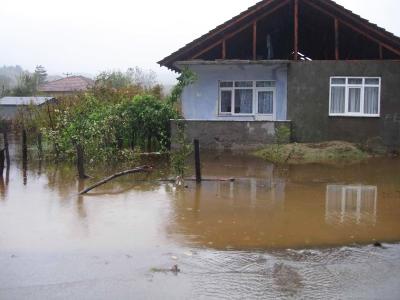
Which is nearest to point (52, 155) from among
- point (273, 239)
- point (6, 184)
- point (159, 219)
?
point (6, 184)

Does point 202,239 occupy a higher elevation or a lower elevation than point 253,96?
lower

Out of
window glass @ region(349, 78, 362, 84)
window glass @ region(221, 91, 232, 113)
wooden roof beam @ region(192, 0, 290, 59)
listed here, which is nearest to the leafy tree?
window glass @ region(221, 91, 232, 113)

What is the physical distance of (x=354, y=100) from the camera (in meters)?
20.9

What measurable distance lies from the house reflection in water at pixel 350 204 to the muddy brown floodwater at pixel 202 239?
2 cm

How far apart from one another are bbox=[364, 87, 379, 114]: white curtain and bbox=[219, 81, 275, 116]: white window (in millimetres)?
3854

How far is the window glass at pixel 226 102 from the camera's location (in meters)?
23.5

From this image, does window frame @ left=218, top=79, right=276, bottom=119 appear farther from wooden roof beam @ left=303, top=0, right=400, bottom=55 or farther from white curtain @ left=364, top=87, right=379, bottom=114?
white curtain @ left=364, top=87, right=379, bottom=114

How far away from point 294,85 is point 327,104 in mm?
1455

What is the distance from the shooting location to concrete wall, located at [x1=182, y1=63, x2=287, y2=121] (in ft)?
73.9

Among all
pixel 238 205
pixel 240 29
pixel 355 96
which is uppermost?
pixel 240 29

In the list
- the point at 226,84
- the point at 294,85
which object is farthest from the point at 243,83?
the point at 294,85

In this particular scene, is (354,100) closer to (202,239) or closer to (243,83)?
(243,83)

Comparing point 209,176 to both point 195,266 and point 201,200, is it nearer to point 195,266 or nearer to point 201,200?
point 201,200

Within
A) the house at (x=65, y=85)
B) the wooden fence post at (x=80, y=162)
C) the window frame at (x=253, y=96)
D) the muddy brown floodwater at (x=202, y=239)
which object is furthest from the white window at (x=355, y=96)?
the house at (x=65, y=85)
